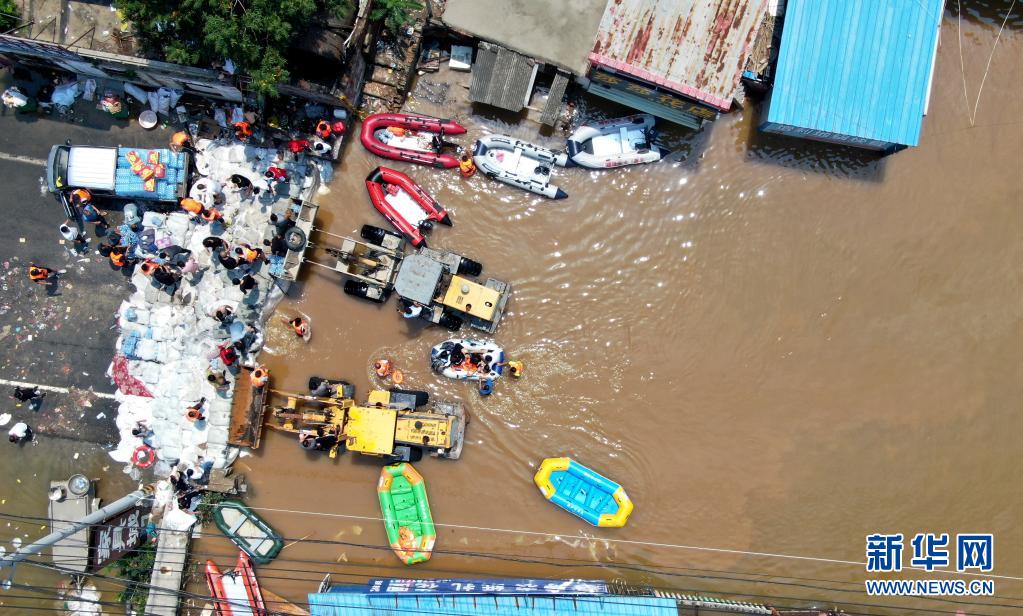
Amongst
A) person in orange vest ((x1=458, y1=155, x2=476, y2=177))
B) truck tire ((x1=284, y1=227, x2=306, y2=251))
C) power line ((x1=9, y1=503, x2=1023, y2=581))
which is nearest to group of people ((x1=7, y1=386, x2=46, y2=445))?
power line ((x1=9, y1=503, x2=1023, y2=581))

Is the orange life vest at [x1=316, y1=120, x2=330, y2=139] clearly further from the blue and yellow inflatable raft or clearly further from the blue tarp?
the blue and yellow inflatable raft

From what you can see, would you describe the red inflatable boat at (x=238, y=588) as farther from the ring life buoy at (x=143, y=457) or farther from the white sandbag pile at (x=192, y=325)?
the ring life buoy at (x=143, y=457)

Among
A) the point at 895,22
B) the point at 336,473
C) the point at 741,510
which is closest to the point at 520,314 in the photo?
the point at 336,473

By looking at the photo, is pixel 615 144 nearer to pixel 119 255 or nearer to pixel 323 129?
pixel 323 129

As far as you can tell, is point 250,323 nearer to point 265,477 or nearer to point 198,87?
point 265,477

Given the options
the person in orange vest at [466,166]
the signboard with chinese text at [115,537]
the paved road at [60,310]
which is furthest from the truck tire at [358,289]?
the signboard with chinese text at [115,537]
